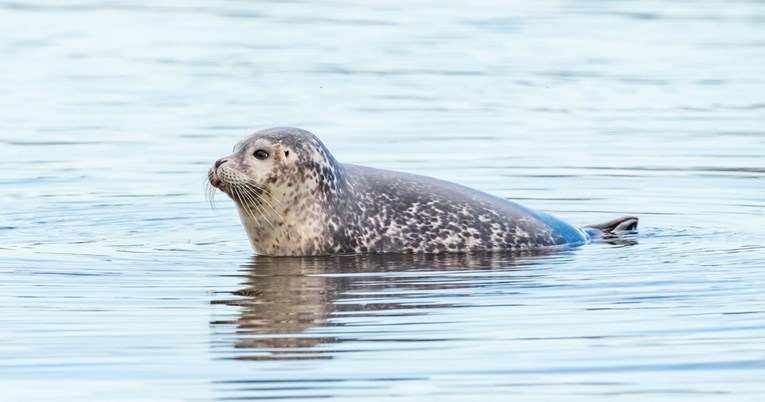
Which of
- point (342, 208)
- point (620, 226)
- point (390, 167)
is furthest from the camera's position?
point (390, 167)

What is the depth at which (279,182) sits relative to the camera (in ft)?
42.1

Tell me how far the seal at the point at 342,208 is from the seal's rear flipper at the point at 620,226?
652mm

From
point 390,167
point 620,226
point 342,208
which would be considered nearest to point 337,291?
point 342,208

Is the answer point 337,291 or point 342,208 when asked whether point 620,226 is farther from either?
point 337,291

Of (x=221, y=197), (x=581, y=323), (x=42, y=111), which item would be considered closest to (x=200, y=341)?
(x=581, y=323)

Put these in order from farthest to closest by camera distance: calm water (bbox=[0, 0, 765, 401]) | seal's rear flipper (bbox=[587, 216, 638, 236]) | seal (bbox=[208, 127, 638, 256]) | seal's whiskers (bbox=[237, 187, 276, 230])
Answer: seal's rear flipper (bbox=[587, 216, 638, 236]), seal (bbox=[208, 127, 638, 256]), seal's whiskers (bbox=[237, 187, 276, 230]), calm water (bbox=[0, 0, 765, 401])

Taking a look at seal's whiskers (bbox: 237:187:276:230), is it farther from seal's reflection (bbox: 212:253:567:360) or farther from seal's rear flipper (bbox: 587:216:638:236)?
seal's rear flipper (bbox: 587:216:638:236)

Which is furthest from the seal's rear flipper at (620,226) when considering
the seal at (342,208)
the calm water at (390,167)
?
the seal at (342,208)

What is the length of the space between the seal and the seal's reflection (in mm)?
137

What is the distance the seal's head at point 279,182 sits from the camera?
12.7 meters

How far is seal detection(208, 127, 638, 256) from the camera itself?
1279 cm

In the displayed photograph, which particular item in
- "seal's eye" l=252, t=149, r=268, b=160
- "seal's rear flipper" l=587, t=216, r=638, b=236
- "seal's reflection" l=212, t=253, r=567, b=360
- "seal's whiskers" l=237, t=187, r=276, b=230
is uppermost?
"seal's eye" l=252, t=149, r=268, b=160

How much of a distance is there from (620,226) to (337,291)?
335cm

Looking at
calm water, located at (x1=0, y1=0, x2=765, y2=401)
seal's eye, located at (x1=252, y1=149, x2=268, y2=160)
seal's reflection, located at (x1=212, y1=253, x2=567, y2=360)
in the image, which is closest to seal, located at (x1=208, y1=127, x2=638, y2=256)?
seal's eye, located at (x1=252, y1=149, x2=268, y2=160)
